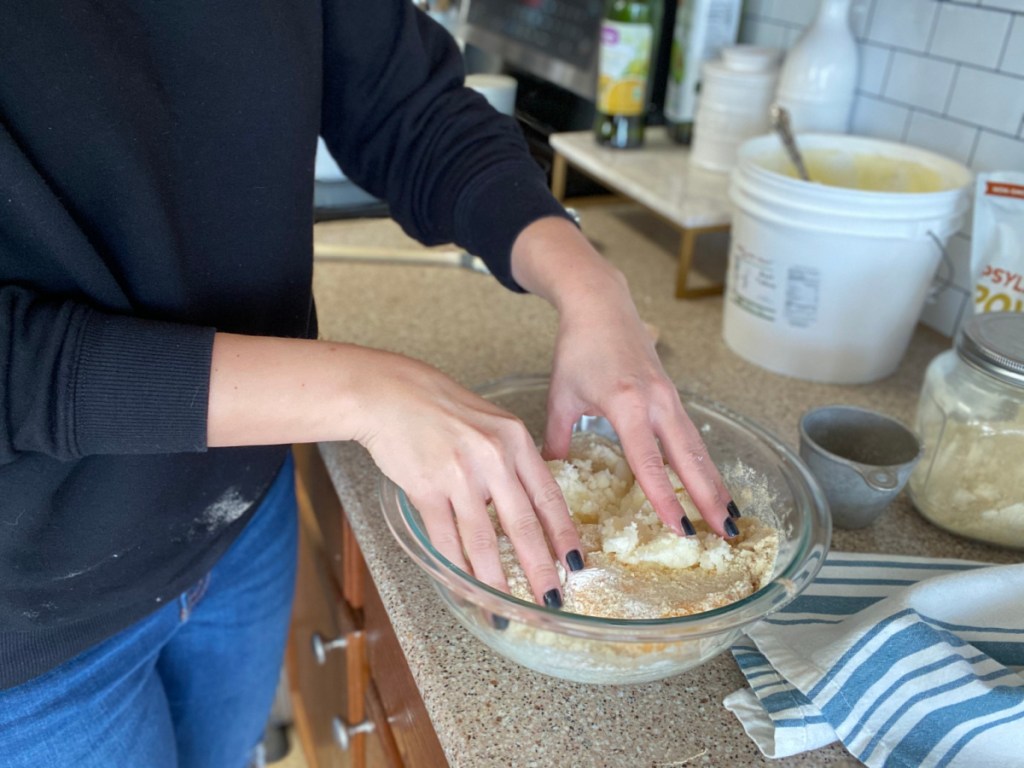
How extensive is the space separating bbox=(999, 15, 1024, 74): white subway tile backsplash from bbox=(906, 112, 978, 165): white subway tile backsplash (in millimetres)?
72

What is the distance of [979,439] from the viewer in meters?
0.68

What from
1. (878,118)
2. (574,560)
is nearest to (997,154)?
(878,118)

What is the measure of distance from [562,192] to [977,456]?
0.83m

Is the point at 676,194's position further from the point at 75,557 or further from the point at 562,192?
the point at 75,557

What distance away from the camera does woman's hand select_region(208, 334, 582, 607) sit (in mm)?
501

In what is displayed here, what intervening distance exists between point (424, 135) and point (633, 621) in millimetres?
502

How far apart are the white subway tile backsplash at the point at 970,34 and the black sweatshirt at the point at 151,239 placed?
51cm

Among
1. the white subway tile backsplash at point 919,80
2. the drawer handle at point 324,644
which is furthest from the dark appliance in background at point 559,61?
the drawer handle at point 324,644

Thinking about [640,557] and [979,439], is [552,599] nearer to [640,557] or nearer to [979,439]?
[640,557]

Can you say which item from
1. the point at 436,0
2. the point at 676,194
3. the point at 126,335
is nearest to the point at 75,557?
the point at 126,335

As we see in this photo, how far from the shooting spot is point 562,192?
1.38m

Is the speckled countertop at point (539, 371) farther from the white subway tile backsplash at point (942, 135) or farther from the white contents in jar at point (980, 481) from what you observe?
the white subway tile backsplash at point (942, 135)

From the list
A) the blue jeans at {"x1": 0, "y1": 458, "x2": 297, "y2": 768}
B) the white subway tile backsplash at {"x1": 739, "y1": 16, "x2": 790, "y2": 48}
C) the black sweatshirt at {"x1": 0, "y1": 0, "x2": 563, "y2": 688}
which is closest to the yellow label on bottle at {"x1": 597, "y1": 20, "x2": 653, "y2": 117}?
the white subway tile backsplash at {"x1": 739, "y1": 16, "x2": 790, "y2": 48}

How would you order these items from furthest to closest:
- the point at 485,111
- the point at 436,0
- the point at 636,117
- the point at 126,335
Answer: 1. the point at 436,0
2. the point at 636,117
3. the point at 485,111
4. the point at 126,335
